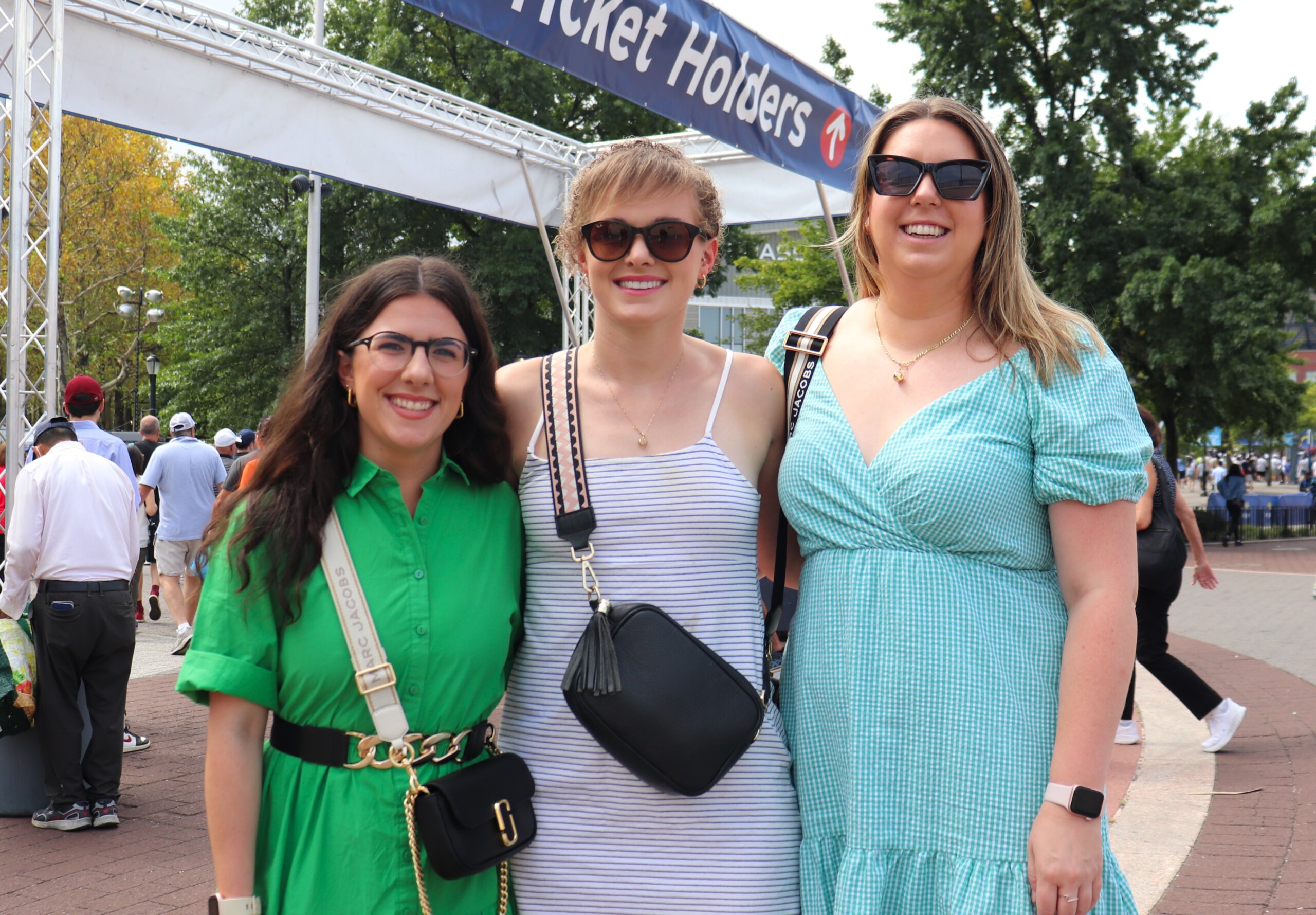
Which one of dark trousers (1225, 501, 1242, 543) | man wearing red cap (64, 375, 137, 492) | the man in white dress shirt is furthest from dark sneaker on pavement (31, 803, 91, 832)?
dark trousers (1225, 501, 1242, 543)

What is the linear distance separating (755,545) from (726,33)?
3.80 meters

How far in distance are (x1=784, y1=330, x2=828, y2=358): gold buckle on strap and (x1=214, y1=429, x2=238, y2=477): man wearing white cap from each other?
38.2 ft

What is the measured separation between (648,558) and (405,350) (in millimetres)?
600

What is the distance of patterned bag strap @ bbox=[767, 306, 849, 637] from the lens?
224 cm

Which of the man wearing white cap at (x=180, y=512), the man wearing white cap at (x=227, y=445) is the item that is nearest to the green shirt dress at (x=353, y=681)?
the man wearing white cap at (x=180, y=512)

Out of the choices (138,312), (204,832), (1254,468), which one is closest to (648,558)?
(204,832)

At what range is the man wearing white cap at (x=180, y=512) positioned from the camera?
9.63 meters

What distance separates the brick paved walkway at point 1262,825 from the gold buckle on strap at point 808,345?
2918 millimetres

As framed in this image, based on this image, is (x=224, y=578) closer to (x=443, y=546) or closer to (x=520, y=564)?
(x=443, y=546)

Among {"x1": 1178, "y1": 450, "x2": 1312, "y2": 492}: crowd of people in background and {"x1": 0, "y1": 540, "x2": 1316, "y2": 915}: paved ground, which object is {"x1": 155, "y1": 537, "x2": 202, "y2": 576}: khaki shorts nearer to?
{"x1": 0, "y1": 540, "x2": 1316, "y2": 915}: paved ground

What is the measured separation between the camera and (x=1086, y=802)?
5.83 ft

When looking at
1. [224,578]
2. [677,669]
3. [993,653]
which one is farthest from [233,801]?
[993,653]

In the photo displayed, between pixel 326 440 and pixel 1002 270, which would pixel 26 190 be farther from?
pixel 1002 270

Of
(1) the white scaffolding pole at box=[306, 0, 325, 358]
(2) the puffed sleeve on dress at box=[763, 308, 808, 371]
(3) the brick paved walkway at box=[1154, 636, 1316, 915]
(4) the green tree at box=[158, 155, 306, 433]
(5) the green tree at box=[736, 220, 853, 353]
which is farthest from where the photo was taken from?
(4) the green tree at box=[158, 155, 306, 433]
